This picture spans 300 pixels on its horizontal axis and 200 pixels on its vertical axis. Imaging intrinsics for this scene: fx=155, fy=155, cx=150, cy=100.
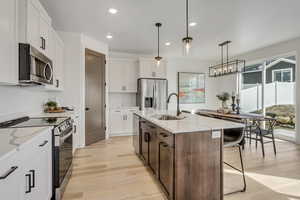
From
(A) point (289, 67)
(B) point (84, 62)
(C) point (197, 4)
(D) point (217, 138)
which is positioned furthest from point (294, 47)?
(B) point (84, 62)

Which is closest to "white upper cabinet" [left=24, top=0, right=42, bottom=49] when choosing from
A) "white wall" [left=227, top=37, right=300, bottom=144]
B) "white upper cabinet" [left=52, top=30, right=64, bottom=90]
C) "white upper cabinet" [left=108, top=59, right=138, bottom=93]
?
"white upper cabinet" [left=52, top=30, right=64, bottom=90]

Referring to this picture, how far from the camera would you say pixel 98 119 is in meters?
4.31

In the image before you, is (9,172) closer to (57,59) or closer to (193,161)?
(193,161)

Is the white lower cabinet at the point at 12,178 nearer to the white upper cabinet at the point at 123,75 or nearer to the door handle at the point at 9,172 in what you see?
the door handle at the point at 9,172

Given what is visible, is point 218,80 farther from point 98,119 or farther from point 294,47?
point 98,119

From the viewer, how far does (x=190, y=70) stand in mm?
6402

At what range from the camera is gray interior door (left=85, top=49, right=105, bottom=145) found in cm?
402

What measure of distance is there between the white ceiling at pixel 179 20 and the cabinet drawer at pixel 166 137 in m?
2.07

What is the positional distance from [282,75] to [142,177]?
5000 millimetres

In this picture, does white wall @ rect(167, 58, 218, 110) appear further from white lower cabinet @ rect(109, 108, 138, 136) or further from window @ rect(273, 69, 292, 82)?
window @ rect(273, 69, 292, 82)

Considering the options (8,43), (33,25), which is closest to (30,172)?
(8,43)

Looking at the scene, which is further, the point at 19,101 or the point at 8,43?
the point at 19,101

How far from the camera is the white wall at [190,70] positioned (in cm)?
616

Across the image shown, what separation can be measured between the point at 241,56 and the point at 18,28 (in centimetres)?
637
